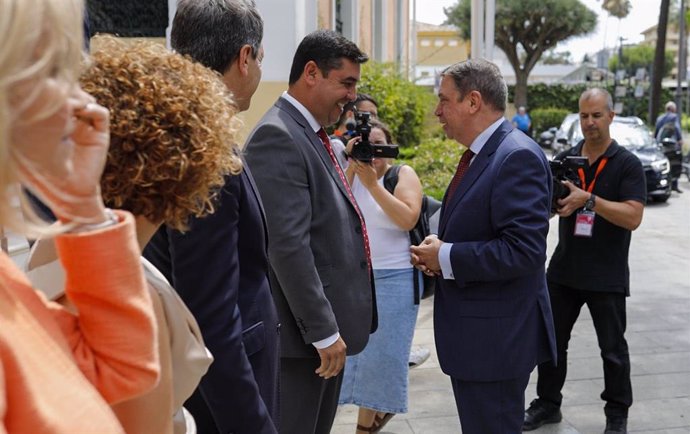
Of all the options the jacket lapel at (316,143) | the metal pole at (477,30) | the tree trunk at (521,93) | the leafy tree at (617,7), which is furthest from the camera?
the leafy tree at (617,7)

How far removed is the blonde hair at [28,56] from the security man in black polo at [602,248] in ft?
13.2

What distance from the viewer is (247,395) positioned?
2.06 meters

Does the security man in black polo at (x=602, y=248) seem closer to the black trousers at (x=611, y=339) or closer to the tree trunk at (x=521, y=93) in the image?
the black trousers at (x=611, y=339)

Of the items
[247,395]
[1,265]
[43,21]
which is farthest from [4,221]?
[247,395]

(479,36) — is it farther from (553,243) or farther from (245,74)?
(245,74)

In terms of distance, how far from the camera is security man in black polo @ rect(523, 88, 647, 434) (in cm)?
484

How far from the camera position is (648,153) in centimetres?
1814

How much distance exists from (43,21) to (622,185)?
4.34 m

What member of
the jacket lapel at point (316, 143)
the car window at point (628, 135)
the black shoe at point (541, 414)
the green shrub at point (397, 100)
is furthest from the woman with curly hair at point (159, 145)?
the car window at point (628, 135)

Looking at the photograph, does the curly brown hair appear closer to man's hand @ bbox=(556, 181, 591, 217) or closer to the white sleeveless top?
the white sleeveless top

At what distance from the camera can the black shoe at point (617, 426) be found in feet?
16.2

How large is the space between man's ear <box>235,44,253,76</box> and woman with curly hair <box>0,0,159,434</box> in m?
1.40

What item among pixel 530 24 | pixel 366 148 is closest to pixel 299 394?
pixel 366 148

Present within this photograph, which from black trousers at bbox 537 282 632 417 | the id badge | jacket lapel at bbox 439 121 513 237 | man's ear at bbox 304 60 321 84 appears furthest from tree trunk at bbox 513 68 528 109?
man's ear at bbox 304 60 321 84
